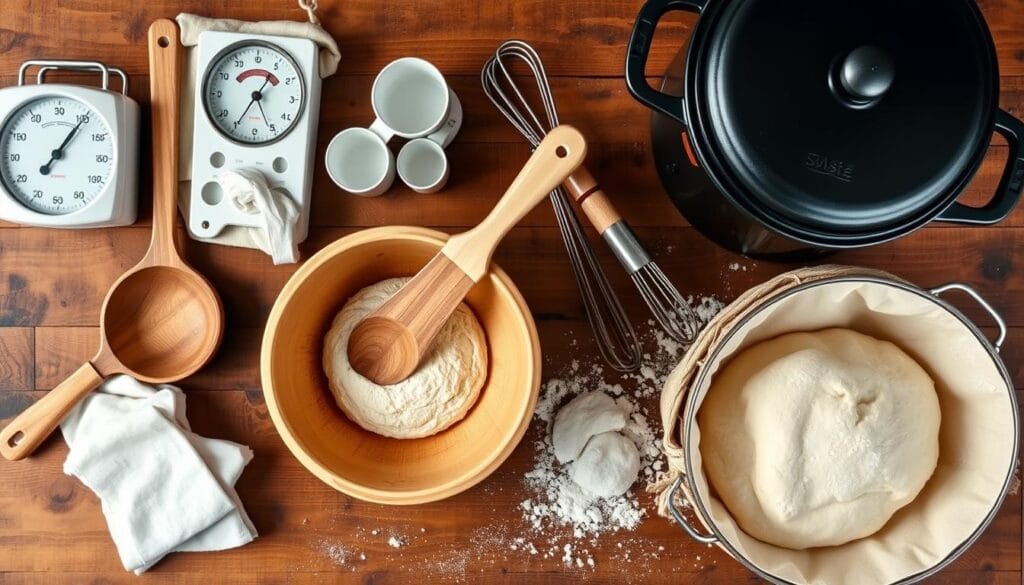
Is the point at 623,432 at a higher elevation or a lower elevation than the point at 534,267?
lower

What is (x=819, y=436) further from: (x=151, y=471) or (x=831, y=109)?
(x=151, y=471)

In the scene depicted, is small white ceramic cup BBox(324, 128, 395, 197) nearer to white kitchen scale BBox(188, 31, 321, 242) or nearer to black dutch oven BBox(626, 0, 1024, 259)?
white kitchen scale BBox(188, 31, 321, 242)

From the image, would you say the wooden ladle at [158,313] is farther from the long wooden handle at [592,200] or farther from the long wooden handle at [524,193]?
the long wooden handle at [592,200]

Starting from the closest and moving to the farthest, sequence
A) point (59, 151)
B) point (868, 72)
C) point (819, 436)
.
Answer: point (868, 72) → point (819, 436) → point (59, 151)

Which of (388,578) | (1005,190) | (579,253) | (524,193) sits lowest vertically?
(388,578)

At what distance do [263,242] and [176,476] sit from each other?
292mm

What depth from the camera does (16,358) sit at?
35.0 inches

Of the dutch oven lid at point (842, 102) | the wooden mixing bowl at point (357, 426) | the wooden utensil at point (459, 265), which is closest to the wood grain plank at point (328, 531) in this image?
the wooden mixing bowl at point (357, 426)

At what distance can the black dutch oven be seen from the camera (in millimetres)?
628

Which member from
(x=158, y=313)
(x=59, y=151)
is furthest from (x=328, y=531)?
(x=59, y=151)

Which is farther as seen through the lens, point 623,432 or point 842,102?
point 623,432

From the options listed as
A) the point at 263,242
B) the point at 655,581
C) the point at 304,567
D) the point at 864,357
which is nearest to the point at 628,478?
the point at 655,581

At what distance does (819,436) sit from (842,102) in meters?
→ 0.32

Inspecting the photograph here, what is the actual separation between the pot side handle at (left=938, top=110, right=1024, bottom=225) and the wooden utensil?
0.35m
